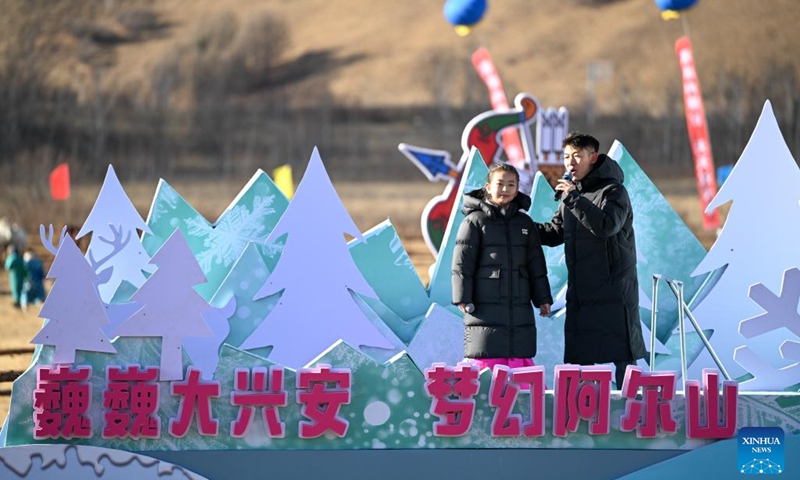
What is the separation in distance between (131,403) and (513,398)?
1.60 metres

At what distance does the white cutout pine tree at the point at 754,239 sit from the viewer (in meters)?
6.52

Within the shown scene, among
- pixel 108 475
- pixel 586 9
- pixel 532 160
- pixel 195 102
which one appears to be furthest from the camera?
pixel 586 9

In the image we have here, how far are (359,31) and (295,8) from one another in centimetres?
278

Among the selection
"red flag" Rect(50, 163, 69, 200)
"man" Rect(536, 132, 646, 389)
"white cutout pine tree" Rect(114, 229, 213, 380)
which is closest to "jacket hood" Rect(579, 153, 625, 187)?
"man" Rect(536, 132, 646, 389)

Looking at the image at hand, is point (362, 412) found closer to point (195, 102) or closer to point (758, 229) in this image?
point (758, 229)

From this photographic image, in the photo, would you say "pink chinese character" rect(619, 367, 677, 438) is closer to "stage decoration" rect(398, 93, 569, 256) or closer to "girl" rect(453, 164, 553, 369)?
"girl" rect(453, 164, 553, 369)

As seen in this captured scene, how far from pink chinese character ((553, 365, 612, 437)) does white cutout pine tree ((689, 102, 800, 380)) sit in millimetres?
1636

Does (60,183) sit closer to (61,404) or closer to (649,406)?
(61,404)

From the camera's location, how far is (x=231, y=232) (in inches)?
296

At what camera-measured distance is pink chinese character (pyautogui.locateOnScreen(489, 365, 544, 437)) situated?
5059mm

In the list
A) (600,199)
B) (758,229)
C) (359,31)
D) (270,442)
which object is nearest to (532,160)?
(758,229)

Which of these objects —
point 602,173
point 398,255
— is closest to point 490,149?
point 398,255

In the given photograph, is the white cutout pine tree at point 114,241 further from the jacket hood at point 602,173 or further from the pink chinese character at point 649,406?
the pink chinese character at point 649,406

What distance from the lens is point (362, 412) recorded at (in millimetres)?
5160
